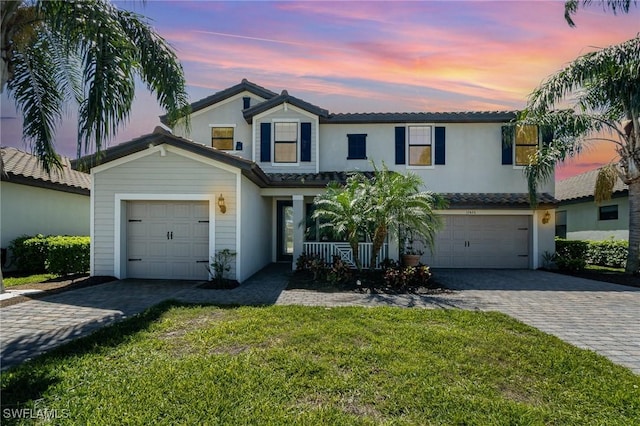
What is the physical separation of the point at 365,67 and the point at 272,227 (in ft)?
25.9

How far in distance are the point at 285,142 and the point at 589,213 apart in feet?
54.7

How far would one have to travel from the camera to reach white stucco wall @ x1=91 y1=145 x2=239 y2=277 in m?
9.59

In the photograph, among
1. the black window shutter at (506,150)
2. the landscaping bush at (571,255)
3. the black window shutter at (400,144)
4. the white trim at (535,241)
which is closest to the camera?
the landscaping bush at (571,255)

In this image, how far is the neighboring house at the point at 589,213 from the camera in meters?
15.7

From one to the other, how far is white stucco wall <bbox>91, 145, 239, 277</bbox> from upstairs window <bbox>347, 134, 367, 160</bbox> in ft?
21.5

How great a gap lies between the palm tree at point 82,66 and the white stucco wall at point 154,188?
143 cm

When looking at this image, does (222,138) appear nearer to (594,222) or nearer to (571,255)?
(571,255)

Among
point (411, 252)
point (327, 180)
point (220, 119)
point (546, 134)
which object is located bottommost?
point (411, 252)

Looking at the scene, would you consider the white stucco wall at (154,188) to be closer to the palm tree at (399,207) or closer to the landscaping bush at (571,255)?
the palm tree at (399,207)

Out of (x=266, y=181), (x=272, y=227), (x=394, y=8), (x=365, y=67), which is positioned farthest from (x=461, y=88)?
(x=272, y=227)

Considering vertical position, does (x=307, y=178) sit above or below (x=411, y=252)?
above

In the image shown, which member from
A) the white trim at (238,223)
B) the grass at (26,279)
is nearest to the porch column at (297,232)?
the white trim at (238,223)

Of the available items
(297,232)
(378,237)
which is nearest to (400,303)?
(378,237)

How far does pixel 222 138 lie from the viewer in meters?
15.3
